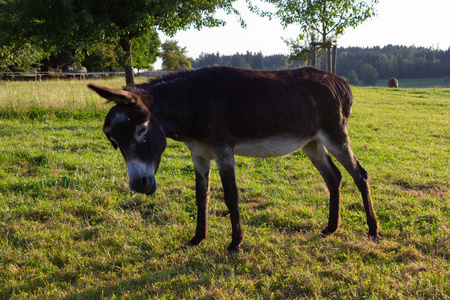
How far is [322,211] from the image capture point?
494 centimetres

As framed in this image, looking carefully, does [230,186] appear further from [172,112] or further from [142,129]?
[142,129]

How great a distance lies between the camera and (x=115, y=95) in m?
2.70

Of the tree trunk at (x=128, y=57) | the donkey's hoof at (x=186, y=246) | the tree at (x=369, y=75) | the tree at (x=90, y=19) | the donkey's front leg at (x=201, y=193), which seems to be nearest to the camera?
the donkey's hoof at (x=186, y=246)

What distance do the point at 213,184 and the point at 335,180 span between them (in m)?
2.31

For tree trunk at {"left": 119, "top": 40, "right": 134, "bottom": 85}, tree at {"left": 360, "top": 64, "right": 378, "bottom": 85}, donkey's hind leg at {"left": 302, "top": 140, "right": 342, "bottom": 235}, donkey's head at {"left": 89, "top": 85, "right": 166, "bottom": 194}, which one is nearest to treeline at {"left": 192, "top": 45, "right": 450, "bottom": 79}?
tree at {"left": 360, "top": 64, "right": 378, "bottom": 85}

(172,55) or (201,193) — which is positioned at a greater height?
(172,55)

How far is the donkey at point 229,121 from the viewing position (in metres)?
2.91

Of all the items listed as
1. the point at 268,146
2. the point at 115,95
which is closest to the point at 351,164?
the point at 268,146

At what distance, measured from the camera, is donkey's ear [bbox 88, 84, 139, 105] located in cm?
261

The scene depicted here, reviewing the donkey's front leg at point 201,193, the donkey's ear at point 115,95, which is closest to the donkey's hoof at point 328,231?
the donkey's front leg at point 201,193

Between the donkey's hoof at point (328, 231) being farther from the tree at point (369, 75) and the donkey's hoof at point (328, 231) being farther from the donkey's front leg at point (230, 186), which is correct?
the tree at point (369, 75)

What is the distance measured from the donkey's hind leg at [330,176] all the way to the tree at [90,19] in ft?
27.5

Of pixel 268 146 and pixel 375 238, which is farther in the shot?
pixel 375 238

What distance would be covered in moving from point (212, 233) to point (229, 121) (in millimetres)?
1574
